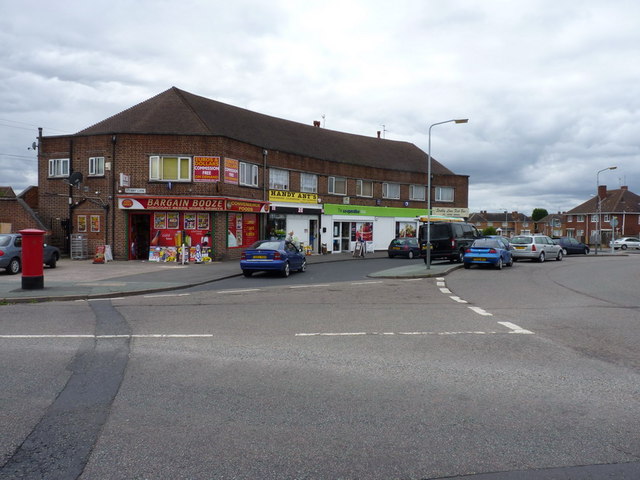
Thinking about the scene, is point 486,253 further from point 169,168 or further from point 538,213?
point 538,213

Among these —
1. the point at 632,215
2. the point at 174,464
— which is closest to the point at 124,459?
the point at 174,464

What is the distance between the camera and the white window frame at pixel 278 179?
32312 millimetres

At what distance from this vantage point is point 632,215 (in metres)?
80.7

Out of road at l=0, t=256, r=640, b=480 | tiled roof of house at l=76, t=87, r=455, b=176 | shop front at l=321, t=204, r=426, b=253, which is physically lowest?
road at l=0, t=256, r=640, b=480

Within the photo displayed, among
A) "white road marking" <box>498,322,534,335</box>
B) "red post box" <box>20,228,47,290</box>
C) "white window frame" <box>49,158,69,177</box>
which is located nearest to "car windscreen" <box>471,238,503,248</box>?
"white road marking" <box>498,322,534,335</box>

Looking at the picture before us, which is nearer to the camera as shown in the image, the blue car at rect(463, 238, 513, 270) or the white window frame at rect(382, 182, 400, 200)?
the blue car at rect(463, 238, 513, 270)

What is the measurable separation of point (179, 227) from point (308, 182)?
11203mm

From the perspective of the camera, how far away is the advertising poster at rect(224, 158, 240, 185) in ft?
89.4

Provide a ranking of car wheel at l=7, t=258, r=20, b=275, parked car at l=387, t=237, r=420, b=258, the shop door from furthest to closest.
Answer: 1. parked car at l=387, t=237, r=420, b=258
2. the shop door
3. car wheel at l=7, t=258, r=20, b=275

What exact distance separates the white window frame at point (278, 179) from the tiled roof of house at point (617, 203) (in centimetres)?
6551

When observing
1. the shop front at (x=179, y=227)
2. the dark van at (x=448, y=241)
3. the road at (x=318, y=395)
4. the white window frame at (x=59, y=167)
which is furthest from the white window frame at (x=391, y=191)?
the road at (x=318, y=395)

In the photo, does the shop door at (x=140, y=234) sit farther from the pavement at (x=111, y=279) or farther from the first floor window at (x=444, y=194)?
the first floor window at (x=444, y=194)

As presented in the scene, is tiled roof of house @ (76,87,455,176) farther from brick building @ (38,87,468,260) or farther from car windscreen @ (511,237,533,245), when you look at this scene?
car windscreen @ (511,237,533,245)

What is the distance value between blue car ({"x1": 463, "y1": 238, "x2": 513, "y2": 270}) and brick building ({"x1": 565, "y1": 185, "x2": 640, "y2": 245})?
198ft
